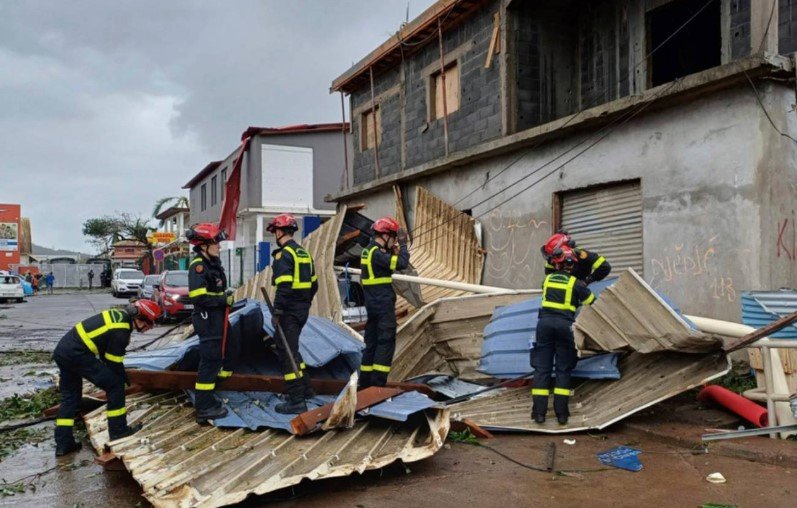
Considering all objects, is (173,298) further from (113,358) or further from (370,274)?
(113,358)

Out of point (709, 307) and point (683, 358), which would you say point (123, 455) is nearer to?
point (683, 358)

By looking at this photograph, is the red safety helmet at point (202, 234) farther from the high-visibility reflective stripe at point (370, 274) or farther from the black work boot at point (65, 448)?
the black work boot at point (65, 448)

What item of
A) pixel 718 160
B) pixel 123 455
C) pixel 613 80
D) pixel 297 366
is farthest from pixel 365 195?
pixel 123 455

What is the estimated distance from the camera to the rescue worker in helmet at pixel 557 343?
583cm

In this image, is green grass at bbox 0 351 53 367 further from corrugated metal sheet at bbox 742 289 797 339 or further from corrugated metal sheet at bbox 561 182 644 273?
corrugated metal sheet at bbox 742 289 797 339

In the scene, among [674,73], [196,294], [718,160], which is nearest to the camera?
[196,294]

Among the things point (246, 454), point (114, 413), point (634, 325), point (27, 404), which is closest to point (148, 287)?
point (27, 404)

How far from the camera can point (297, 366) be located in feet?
19.1

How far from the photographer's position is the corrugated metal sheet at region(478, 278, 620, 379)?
6777 millimetres

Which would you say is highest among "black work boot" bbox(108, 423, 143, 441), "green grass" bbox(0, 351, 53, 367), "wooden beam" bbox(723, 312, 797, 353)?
"wooden beam" bbox(723, 312, 797, 353)

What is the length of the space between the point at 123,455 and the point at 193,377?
4.55 ft

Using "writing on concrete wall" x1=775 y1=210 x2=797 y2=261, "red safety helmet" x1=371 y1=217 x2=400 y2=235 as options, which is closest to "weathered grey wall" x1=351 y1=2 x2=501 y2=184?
"writing on concrete wall" x1=775 y1=210 x2=797 y2=261

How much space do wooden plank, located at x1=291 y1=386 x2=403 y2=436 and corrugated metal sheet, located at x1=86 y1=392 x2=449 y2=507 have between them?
0.10 metres

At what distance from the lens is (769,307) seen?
642 cm
